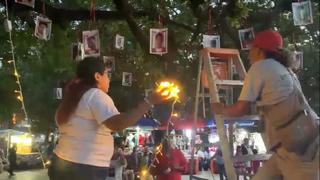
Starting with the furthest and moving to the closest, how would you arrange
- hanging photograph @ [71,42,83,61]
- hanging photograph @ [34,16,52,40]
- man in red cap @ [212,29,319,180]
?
hanging photograph @ [71,42,83,61]
hanging photograph @ [34,16,52,40]
man in red cap @ [212,29,319,180]

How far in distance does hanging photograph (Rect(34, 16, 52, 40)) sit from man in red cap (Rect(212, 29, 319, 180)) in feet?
17.2

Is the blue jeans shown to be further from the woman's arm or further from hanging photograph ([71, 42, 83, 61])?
hanging photograph ([71, 42, 83, 61])

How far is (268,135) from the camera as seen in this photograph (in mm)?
3416

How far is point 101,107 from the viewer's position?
11.1ft

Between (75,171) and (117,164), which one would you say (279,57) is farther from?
(117,164)

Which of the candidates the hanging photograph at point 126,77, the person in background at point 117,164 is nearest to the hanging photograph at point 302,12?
the person in background at point 117,164

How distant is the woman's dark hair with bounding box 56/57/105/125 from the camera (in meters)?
3.49

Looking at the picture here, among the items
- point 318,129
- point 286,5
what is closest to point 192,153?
point 318,129

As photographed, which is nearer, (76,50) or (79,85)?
(79,85)

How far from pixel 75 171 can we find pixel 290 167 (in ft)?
4.53

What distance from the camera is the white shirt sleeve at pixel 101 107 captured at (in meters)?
3.35

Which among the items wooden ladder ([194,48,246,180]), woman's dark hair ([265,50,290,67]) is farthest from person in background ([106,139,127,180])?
woman's dark hair ([265,50,290,67])

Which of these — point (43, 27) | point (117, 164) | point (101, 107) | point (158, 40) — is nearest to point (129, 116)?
point (101, 107)

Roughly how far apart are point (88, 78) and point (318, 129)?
1528 millimetres
